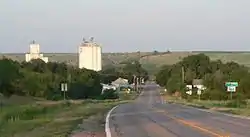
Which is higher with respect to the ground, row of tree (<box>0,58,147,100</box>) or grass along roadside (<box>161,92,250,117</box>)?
row of tree (<box>0,58,147,100</box>)

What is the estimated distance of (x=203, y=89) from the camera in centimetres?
10894

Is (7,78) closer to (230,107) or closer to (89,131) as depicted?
(230,107)

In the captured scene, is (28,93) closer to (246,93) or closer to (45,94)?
(45,94)

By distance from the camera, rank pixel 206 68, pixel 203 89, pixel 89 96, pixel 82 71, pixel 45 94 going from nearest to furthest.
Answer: pixel 45 94, pixel 203 89, pixel 89 96, pixel 82 71, pixel 206 68

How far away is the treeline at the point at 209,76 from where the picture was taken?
317 feet

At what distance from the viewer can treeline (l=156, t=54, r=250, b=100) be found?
9675cm

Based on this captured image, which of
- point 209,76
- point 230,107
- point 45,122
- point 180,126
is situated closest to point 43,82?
point 209,76

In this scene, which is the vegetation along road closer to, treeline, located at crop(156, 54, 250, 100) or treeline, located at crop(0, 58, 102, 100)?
treeline, located at crop(0, 58, 102, 100)

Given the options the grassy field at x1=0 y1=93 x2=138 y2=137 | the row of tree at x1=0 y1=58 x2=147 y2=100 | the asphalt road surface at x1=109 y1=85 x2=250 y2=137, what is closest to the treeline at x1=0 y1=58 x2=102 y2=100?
the row of tree at x1=0 y1=58 x2=147 y2=100

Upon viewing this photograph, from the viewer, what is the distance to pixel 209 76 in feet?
397

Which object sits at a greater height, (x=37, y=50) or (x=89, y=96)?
(x=37, y=50)

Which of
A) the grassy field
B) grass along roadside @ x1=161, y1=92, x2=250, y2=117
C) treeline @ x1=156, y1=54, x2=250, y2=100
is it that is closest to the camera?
the grassy field

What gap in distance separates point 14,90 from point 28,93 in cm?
515

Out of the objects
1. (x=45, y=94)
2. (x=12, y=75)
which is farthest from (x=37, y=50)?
(x=12, y=75)
